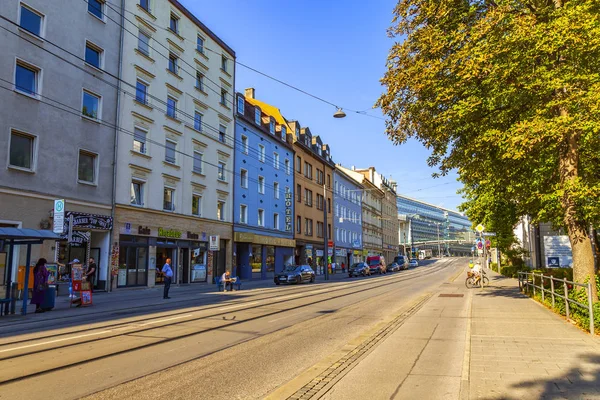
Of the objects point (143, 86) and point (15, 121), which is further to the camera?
point (143, 86)

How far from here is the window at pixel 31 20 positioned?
19.0 meters

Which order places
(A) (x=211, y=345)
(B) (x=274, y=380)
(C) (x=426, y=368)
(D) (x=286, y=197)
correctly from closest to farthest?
(B) (x=274, y=380)
(C) (x=426, y=368)
(A) (x=211, y=345)
(D) (x=286, y=197)

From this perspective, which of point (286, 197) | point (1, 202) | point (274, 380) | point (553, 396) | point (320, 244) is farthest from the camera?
point (320, 244)

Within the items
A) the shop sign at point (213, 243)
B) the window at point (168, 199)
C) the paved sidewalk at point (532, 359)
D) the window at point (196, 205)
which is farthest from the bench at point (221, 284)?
the paved sidewalk at point (532, 359)

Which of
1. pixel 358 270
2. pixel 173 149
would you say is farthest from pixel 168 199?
pixel 358 270

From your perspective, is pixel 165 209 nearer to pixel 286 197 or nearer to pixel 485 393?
pixel 286 197

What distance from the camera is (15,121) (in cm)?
1830

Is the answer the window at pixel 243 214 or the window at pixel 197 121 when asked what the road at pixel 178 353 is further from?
the window at pixel 243 214

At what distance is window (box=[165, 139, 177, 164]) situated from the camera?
90.0 feet

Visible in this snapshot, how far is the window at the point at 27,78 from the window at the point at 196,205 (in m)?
12.2

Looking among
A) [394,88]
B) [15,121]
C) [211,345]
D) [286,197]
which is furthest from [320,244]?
[211,345]

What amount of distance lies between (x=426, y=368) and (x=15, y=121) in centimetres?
1914

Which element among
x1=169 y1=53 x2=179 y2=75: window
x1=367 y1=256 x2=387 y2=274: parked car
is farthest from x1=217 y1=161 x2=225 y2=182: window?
x1=367 y1=256 x2=387 y2=274: parked car

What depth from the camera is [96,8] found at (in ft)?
75.0
